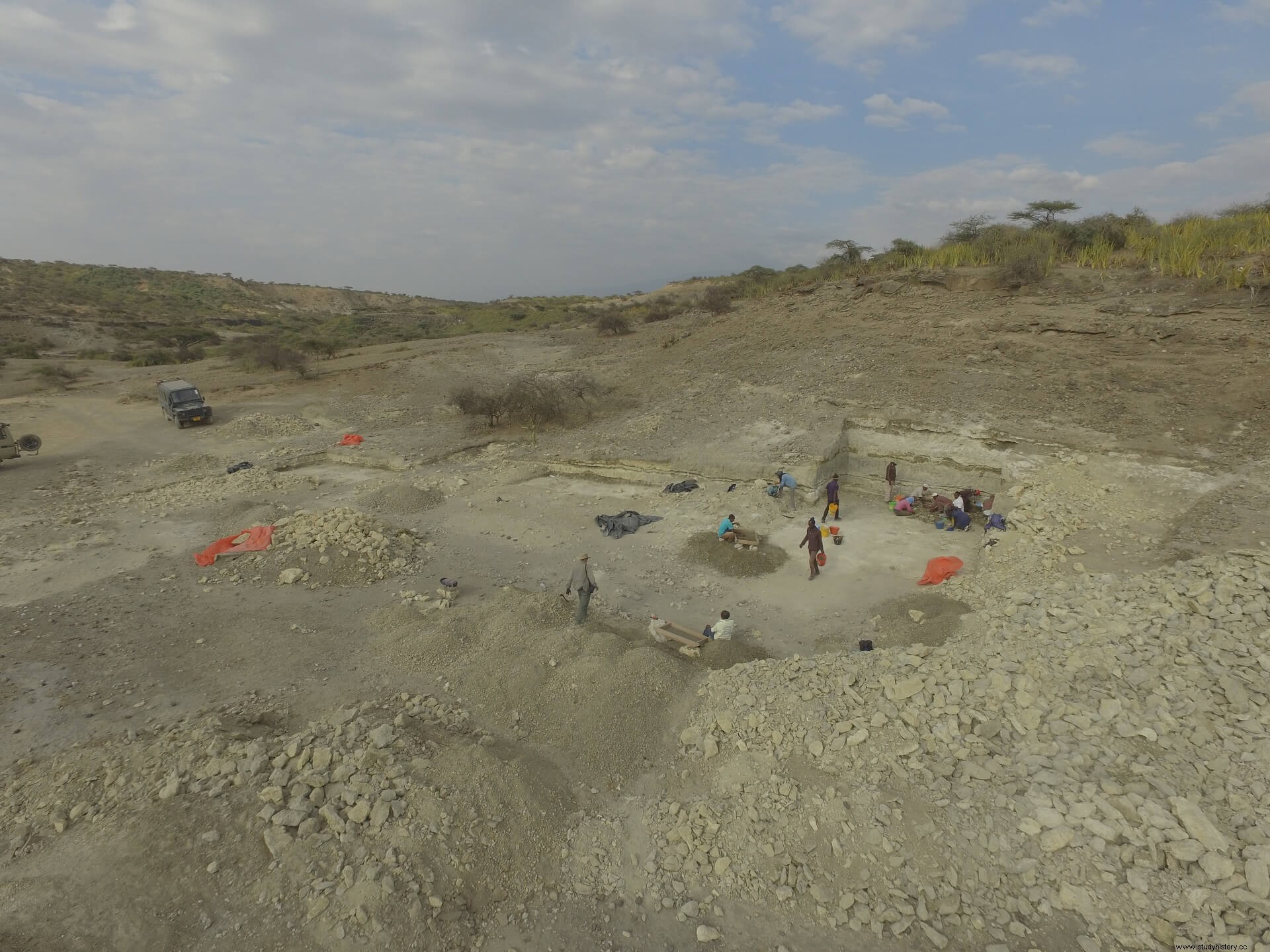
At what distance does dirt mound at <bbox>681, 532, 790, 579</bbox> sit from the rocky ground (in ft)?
0.24

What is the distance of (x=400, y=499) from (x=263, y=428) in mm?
9999

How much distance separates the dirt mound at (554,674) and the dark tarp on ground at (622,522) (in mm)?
3249

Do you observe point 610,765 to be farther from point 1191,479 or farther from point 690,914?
point 1191,479

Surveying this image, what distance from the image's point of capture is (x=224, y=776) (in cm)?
497

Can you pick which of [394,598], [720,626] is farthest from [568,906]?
[394,598]

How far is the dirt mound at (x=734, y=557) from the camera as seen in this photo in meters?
9.95

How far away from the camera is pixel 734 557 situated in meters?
10.2

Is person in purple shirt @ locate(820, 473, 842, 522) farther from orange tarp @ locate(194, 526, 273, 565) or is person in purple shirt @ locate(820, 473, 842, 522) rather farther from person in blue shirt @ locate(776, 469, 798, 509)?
orange tarp @ locate(194, 526, 273, 565)

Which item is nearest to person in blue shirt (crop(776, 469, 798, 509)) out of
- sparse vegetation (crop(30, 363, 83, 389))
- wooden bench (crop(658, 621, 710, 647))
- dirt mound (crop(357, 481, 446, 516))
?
wooden bench (crop(658, 621, 710, 647))

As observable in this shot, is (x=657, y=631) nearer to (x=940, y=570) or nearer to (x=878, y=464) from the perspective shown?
(x=940, y=570)

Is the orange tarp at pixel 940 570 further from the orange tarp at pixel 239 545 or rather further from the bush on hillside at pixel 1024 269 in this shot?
the bush on hillside at pixel 1024 269

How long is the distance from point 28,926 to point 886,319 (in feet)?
77.9

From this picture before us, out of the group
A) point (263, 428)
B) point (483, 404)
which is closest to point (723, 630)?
point (483, 404)

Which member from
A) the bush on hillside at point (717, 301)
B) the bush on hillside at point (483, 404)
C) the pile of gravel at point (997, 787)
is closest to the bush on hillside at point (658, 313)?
the bush on hillside at point (717, 301)
